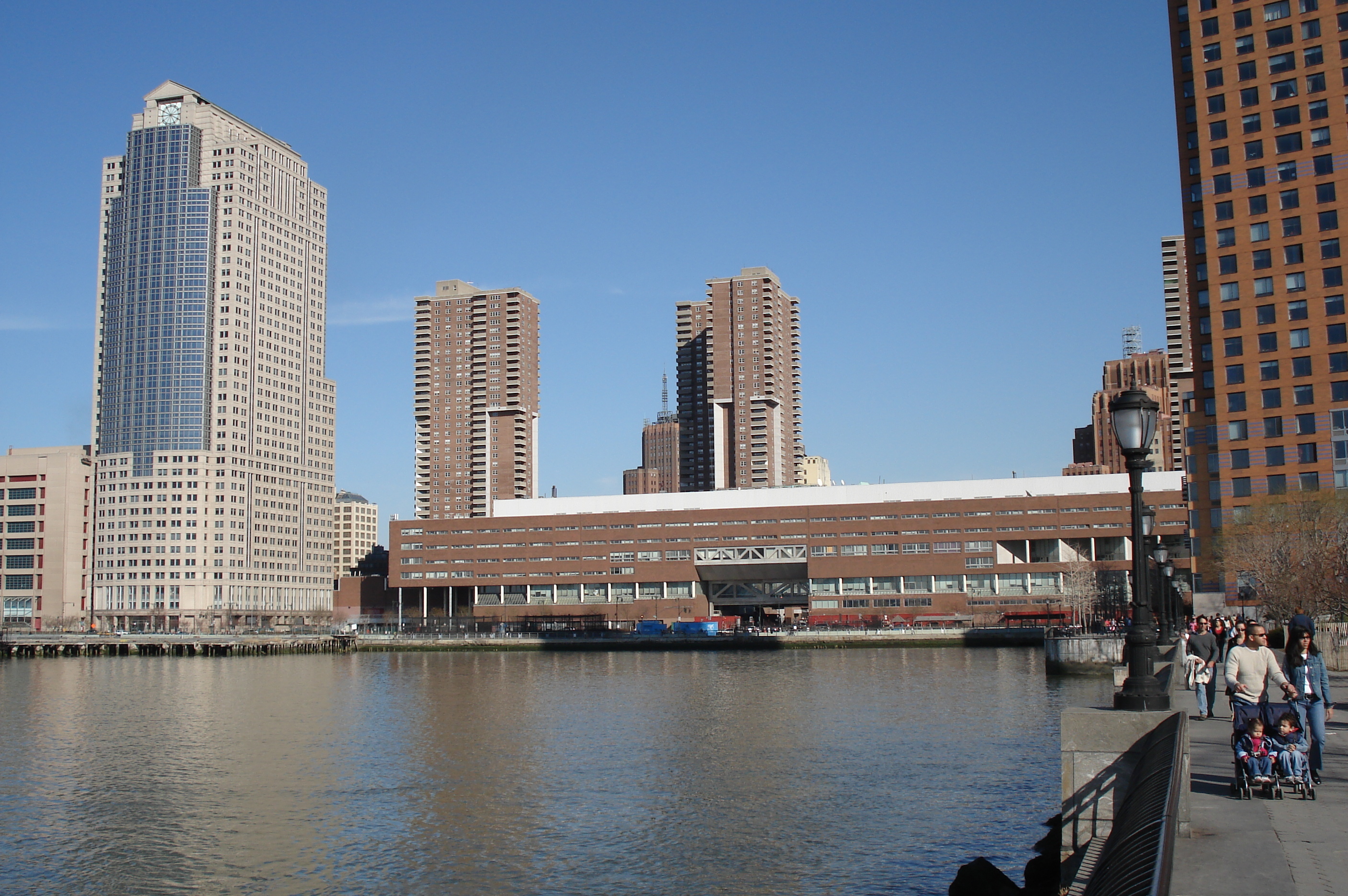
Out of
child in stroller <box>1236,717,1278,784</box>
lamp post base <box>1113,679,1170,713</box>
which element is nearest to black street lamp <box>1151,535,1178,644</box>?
child in stroller <box>1236,717,1278,784</box>

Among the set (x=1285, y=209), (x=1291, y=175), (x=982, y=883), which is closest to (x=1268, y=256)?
(x=1285, y=209)

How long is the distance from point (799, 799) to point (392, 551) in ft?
506

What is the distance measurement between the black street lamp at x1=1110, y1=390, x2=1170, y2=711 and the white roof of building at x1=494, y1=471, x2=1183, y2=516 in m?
140

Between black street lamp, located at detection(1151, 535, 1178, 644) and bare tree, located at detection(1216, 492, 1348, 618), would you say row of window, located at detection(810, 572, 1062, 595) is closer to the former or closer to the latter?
bare tree, located at detection(1216, 492, 1348, 618)

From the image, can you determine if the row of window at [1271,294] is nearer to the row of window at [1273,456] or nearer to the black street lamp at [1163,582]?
the row of window at [1273,456]

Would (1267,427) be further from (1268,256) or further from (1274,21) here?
(1274,21)

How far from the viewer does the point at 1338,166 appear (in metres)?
87.1

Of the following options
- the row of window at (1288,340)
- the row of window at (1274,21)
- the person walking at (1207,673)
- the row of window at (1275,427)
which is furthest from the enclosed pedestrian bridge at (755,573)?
the person walking at (1207,673)

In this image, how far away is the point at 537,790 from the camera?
119 feet

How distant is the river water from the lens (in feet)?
86.5

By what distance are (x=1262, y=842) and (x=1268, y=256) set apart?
8811 centimetres

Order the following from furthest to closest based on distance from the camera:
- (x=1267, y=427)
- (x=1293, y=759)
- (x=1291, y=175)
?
(x=1267, y=427)
(x=1291, y=175)
(x=1293, y=759)

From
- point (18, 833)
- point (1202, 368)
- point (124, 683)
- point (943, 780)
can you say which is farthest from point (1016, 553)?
point (18, 833)

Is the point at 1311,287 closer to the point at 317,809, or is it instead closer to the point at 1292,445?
the point at 1292,445
